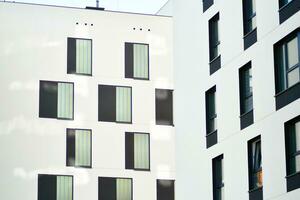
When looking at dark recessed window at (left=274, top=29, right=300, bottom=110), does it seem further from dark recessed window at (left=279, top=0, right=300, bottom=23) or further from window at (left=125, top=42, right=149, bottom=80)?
window at (left=125, top=42, right=149, bottom=80)

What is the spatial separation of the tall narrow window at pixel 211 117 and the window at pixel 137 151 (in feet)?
46.7

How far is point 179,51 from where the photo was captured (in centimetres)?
5288

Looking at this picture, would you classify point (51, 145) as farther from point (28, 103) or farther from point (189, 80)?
point (189, 80)

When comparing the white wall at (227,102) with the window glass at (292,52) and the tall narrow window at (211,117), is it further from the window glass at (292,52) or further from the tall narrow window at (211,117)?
the window glass at (292,52)

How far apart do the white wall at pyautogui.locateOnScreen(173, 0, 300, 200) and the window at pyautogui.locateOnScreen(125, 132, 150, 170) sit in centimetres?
985

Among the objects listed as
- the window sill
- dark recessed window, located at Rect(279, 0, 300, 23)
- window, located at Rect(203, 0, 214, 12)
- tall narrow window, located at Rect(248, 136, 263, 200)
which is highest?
window, located at Rect(203, 0, 214, 12)

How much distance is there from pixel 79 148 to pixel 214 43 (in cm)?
1550

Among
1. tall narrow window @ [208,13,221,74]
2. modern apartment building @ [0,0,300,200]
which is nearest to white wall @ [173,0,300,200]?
modern apartment building @ [0,0,300,200]

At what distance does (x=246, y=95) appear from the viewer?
43875 mm

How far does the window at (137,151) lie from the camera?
61594 millimetres

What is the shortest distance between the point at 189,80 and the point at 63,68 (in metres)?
12.8

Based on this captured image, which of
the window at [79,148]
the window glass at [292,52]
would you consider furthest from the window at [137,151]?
the window glass at [292,52]

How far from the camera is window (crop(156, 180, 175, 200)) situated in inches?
2427

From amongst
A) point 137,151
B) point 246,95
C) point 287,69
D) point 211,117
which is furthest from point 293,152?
point 137,151
